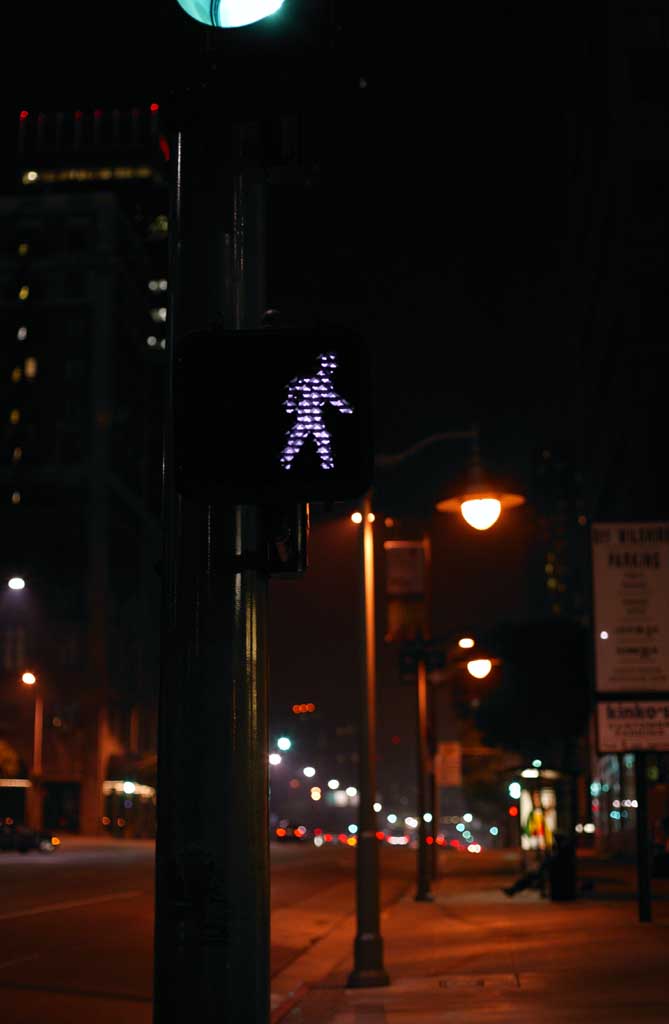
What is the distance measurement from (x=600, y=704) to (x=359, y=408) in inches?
784

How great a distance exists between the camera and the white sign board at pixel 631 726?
22.8m

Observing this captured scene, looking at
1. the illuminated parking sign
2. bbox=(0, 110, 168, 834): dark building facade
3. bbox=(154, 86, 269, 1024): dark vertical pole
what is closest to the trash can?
bbox=(154, 86, 269, 1024): dark vertical pole

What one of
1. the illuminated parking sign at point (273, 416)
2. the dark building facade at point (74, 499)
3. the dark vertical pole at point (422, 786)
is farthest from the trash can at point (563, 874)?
the dark building facade at point (74, 499)

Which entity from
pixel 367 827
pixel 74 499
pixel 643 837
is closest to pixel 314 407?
pixel 367 827

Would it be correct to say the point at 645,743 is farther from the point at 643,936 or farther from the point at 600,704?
the point at 643,936

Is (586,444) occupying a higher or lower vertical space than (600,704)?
higher

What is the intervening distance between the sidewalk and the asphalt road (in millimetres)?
1608

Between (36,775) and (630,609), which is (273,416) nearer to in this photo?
(630,609)

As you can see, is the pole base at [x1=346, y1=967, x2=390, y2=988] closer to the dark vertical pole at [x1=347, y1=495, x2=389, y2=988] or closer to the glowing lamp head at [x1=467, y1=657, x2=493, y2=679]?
the dark vertical pole at [x1=347, y1=495, x2=389, y2=988]

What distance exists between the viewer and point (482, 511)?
12734 mm

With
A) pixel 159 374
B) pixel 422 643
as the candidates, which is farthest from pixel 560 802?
pixel 159 374

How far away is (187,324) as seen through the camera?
4016 mm

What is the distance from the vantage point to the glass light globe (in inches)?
500

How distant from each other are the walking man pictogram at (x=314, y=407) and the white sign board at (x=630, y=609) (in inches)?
771
